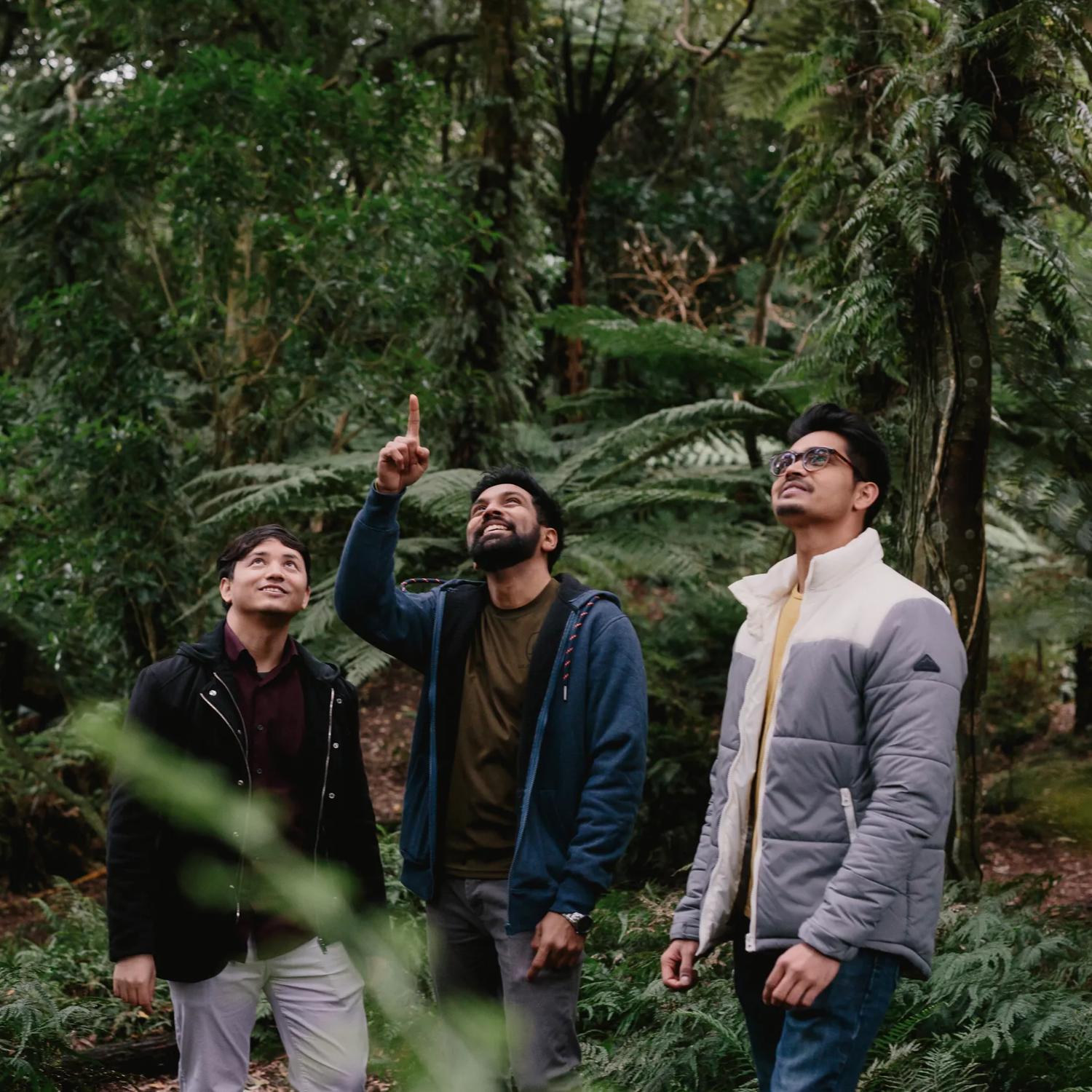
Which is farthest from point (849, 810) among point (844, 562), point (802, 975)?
point (844, 562)

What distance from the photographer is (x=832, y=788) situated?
2205 mm

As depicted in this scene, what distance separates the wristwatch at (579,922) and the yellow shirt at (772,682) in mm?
496

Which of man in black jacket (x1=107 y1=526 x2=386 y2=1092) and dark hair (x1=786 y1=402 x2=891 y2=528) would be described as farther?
man in black jacket (x1=107 y1=526 x2=386 y2=1092)

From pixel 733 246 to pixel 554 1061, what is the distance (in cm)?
1385

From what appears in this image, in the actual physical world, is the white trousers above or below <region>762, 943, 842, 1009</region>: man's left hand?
below

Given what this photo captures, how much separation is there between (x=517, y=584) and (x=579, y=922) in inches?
34.1

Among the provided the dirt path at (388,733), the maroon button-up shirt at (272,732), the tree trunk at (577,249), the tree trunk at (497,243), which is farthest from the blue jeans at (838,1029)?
the tree trunk at (577,249)

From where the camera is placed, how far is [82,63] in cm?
840

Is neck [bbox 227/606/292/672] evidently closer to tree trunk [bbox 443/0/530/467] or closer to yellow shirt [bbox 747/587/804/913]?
yellow shirt [bbox 747/587/804/913]

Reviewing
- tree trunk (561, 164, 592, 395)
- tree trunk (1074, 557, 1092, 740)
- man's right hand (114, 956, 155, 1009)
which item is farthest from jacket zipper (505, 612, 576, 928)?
tree trunk (561, 164, 592, 395)

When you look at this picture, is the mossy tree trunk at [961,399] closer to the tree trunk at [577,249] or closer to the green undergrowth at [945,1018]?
the green undergrowth at [945,1018]

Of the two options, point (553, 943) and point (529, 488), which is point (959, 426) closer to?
point (529, 488)

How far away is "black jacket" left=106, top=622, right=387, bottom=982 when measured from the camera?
2.68 metres

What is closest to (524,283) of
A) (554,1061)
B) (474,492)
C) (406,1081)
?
(474,492)
